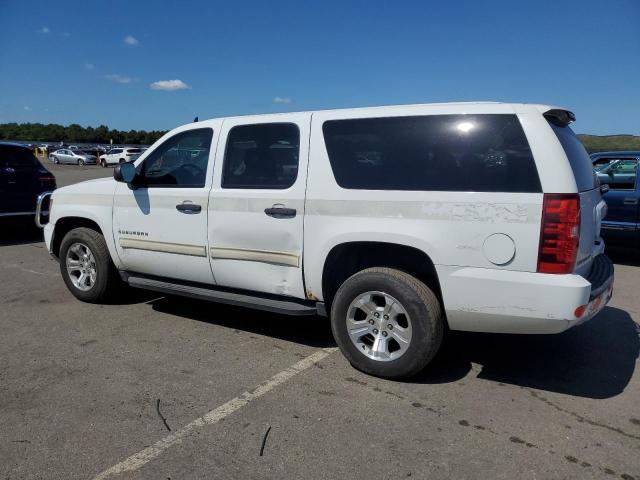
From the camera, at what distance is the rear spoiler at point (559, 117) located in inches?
138

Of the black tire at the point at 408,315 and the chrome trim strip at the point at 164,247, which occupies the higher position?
the chrome trim strip at the point at 164,247

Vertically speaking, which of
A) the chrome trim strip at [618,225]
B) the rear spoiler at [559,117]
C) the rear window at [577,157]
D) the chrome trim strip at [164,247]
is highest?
the rear spoiler at [559,117]

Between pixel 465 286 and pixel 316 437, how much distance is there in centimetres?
133

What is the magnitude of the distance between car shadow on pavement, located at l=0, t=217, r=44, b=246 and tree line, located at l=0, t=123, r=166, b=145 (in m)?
84.9

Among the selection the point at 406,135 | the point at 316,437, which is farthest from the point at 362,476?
the point at 406,135

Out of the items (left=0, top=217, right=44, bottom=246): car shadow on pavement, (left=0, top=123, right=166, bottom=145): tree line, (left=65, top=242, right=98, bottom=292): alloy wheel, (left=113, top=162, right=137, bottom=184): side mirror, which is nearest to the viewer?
(left=113, top=162, right=137, bottom=184): side mirror

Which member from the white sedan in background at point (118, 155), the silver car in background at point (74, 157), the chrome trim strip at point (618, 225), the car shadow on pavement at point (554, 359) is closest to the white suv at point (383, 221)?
the car shadow on pavement at point (554, 359)

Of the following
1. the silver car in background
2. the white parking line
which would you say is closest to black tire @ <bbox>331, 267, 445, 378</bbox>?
the white parking line

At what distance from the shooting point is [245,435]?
10.2 ft

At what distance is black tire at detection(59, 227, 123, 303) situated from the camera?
5469 millimetres

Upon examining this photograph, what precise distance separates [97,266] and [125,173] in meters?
1.17

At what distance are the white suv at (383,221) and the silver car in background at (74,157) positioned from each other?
4509 cm

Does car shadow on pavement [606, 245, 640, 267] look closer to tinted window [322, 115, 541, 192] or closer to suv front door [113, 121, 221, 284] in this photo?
tinted window [322, 115, 541, 192]

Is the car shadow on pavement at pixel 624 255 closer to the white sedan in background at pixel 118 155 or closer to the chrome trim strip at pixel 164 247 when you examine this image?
the chrome trim strip at pixel 164 247
